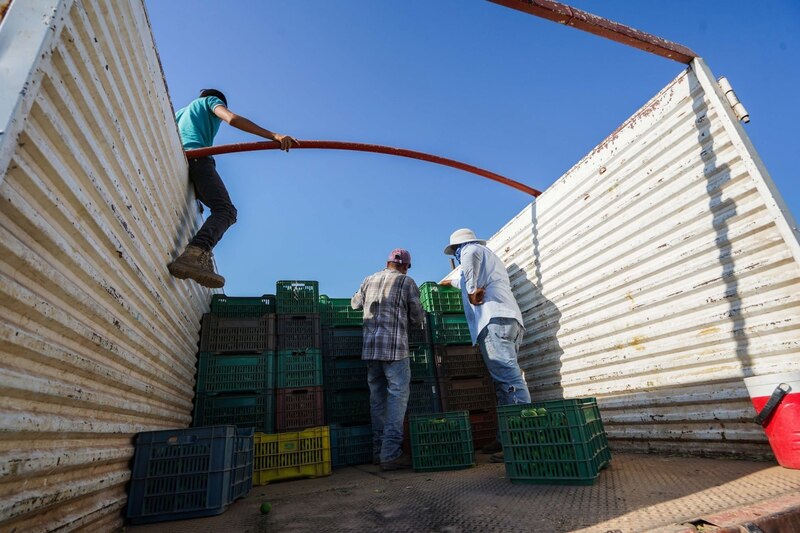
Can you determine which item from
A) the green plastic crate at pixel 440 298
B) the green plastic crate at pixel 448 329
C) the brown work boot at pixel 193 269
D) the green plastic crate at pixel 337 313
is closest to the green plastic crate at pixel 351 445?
the green plastic crate at pixel 337 313

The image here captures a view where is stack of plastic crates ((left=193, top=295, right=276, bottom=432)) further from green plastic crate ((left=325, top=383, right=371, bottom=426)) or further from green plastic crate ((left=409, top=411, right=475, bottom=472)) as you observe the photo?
green plastic crate ((left=409, top=411, right=475, bottom=472))

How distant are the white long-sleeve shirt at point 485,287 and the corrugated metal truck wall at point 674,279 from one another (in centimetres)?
74

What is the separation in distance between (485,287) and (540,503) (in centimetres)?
277

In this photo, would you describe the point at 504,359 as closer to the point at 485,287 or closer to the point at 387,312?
the point at 485,287

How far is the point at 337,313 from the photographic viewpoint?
6.09 m

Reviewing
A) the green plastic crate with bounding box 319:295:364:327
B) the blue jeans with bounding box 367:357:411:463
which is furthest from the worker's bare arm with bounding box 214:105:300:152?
the blue jeans with bounding box 367:357:411:463

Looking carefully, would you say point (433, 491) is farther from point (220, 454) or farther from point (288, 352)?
point (288, 352)

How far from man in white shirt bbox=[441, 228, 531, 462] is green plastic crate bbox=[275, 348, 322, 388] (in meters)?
2.16

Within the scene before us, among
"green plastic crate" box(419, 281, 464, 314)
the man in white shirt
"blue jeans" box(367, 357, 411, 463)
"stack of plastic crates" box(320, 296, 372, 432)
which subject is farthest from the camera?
"green plastic crate" box(419, 281, 464, 314)

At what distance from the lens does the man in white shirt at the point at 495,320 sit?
4461 millimetres

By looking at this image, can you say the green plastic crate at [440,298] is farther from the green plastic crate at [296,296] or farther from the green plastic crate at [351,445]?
the green plastic crate at [351,445]

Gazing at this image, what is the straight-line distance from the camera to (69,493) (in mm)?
2020

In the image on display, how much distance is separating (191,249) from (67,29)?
91.0 inches

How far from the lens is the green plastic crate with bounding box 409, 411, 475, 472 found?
4.02m
